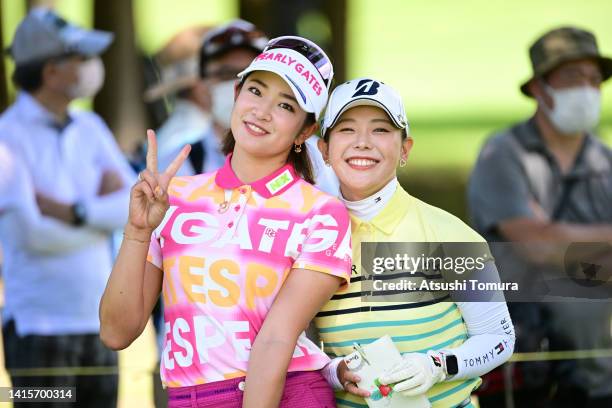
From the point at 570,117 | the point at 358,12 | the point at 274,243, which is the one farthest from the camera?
the point at 358,12

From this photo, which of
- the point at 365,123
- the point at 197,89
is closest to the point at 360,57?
the point at 197,89

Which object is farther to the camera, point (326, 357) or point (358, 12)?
point (358, 12)

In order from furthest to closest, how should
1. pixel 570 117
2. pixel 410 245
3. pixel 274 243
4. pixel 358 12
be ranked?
1. pixel 358 12
2. pixel 570 117
3. pixel 410 245
4. pixel 274 243

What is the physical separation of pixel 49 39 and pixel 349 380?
8.43 ft

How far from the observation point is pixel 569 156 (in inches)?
165

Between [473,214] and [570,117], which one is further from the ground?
[570,117]

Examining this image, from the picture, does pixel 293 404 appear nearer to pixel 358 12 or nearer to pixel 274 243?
pixel 274 243

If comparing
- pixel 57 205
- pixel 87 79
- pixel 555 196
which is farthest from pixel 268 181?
pixel 87 79

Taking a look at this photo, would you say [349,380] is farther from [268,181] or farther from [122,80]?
[122,80]

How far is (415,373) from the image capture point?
2506 mm

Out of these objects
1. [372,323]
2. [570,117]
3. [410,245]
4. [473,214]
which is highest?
[570,117]

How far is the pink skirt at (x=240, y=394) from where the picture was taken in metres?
2.45

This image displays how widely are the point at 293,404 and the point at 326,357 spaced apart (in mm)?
147

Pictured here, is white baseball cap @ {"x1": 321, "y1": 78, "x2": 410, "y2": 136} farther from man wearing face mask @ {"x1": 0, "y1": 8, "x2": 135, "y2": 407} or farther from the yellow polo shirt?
man wearing face mask @ {"x1": 0, "y1": 8, "x2": 135, "y2": 407}
